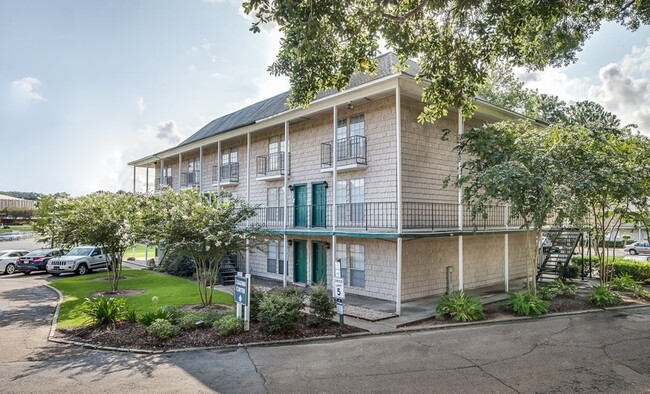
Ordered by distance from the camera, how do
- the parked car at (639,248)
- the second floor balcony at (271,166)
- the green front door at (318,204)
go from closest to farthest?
the green front door at (318,204) < the second floor balcony at (271,166) < the parked car at (639,248)

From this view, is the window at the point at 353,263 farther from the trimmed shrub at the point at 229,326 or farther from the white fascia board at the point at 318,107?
the trimmed shrub at the point at 229,326

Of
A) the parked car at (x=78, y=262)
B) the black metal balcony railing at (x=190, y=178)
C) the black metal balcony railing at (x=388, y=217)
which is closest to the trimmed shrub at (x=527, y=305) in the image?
the black metal balcony railing at (x=388, y=217)

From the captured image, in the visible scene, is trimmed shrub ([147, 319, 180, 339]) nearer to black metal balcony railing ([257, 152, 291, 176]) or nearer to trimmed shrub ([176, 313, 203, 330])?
trimmed shrub ([176, 313, 203, 330])

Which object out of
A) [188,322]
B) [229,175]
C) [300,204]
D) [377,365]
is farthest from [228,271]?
[377,365]

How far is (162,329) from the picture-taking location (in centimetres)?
948

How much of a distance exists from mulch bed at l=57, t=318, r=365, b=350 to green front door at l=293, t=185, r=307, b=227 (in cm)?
804

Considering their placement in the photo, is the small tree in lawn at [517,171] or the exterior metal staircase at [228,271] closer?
the small tree in lawn at [517,171]

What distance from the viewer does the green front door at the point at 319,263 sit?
17.1m

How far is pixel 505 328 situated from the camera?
1068cm

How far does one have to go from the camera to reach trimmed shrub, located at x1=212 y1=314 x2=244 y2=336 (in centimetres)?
962

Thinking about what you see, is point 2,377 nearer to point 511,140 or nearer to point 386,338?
point 386,338

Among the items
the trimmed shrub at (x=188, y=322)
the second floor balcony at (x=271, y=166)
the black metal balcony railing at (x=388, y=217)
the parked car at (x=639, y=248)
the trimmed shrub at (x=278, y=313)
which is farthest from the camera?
the parked car at (x=639, y=248)

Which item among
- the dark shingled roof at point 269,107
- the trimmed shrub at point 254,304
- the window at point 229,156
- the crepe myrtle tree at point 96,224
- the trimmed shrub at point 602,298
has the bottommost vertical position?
the trimmed shrub at point 602,298

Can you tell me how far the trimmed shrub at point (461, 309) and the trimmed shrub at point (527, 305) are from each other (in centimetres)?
122
